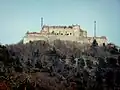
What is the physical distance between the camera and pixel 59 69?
6.29m

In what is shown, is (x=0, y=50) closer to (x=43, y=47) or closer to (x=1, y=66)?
(x=1, y=66)

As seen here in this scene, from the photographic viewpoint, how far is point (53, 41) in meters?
8.77

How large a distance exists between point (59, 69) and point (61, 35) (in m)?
2.90

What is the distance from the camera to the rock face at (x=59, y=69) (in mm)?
5215

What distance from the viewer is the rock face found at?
17.1 feet

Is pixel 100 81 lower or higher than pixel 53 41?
lower

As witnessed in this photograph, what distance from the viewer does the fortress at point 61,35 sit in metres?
8.81

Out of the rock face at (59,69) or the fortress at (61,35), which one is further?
the fortress at (61,35)

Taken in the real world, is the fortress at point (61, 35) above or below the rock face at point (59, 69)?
above

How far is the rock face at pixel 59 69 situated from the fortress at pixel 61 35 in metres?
0.87

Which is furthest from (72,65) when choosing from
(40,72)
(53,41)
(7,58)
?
(53,41)

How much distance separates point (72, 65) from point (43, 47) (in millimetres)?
1736

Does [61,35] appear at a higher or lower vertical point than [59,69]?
higher

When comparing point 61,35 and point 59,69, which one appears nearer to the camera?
point 59,69
